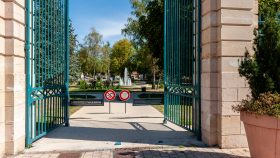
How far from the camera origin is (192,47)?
→ 8492 millimetres

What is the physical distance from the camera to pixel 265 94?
533cm

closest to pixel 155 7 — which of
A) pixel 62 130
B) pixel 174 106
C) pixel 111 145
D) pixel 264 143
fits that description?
pixel 174 106

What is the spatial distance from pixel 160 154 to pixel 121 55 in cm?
5111

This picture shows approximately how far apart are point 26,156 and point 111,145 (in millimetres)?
1790

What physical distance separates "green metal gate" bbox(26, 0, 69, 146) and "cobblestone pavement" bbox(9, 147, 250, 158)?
48.5 inches

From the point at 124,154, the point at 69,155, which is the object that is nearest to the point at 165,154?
the point at 124,154

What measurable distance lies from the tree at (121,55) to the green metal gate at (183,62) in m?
44.9

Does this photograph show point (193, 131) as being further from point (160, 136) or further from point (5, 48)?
point (5, 48)

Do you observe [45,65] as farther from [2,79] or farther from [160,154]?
[160,154]

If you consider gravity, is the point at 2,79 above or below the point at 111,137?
above

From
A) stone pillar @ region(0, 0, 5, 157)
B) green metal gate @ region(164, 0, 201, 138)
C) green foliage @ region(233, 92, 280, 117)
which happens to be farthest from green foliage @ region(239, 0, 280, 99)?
stone pillar @ region(0, 0, 5, 157)

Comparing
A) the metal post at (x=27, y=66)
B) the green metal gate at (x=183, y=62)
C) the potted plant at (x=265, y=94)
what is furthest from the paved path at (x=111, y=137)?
the potted plant at (x=265, y=94)

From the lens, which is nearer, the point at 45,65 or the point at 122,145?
the point at 122,145

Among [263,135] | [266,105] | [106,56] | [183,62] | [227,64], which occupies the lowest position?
[263,135]
